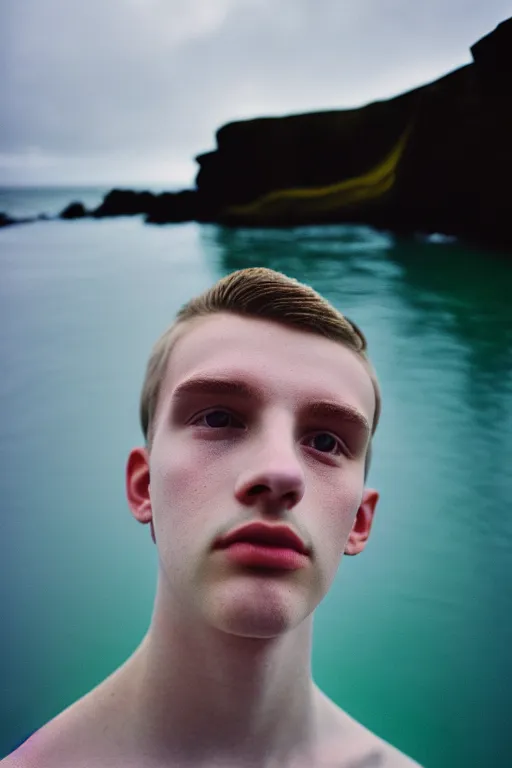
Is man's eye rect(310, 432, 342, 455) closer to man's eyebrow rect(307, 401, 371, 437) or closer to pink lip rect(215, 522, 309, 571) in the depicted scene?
man's eyebrow rect(307, 401, 371, 437)

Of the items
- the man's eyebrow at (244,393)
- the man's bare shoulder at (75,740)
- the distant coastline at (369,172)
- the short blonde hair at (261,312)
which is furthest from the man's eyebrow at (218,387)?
the distant coastline at (369,172)

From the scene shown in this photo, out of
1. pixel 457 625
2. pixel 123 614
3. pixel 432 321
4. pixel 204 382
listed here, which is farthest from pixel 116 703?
pixel 432 321

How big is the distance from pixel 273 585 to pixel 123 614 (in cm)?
52

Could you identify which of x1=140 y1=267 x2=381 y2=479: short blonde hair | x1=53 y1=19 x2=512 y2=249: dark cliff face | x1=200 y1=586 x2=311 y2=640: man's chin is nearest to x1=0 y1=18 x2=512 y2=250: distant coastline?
x1=53 y1=19 x2=512 y2=249: dark cliff face

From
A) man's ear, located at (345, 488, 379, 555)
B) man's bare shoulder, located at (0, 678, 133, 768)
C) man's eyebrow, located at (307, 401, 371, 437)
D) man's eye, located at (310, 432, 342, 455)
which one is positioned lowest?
man's bare shoulder, located at (0, 678, 133, 768)

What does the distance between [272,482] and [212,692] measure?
1.02 ft

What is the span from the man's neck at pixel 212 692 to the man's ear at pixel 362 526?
0.13 m

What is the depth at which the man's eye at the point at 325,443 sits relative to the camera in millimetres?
740

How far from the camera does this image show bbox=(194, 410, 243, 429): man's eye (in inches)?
28.1

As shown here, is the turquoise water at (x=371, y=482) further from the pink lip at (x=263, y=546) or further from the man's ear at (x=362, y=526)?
the pink lip at (x=263, y=546)

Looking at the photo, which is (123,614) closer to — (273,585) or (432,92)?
(273,585)

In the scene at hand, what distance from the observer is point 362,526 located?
866 millimetres

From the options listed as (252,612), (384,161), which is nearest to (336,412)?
(252,612)

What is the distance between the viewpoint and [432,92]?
1603 millimetres
